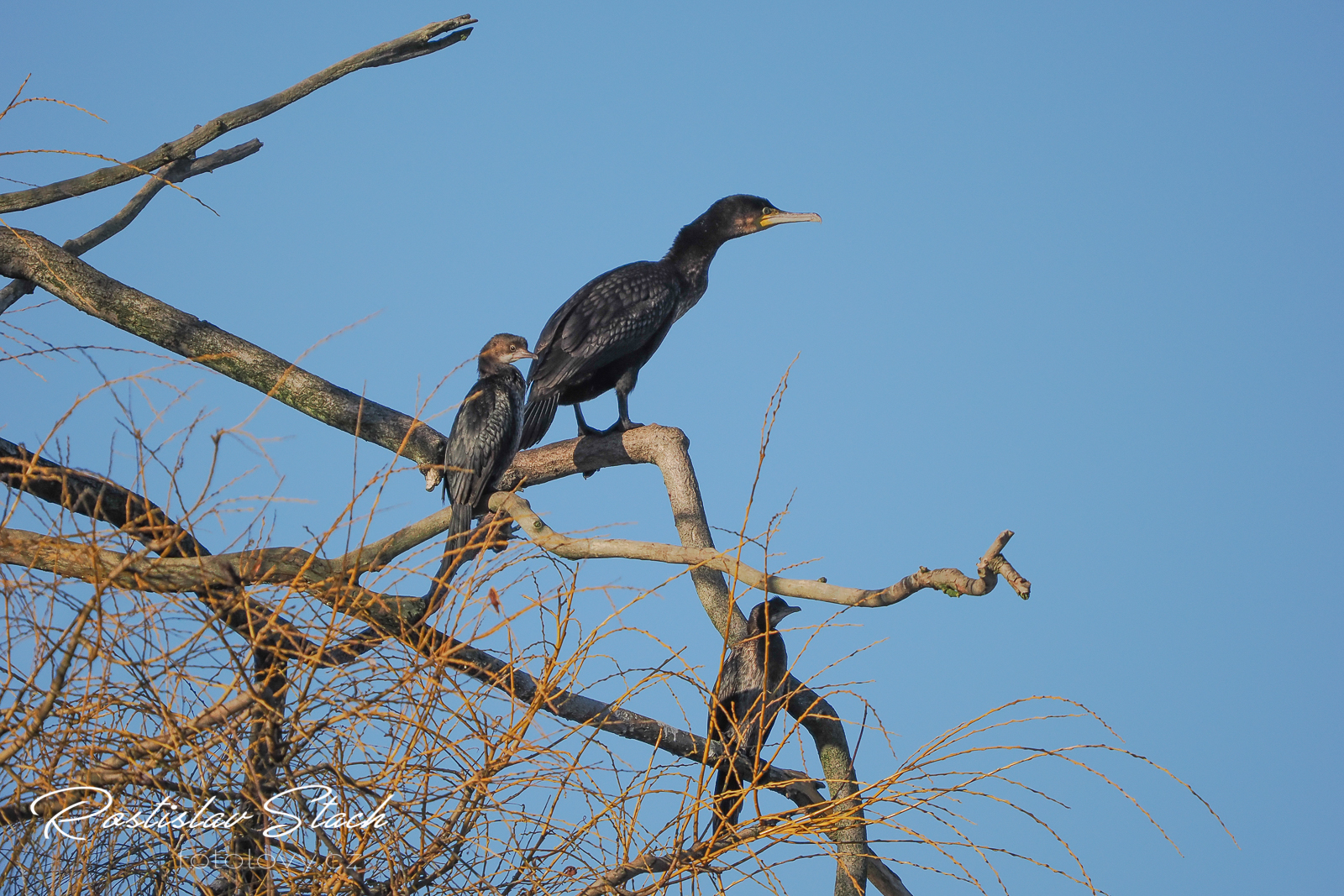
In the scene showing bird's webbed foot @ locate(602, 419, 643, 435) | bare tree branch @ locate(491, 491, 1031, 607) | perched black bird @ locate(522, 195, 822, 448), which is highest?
perched black bird @ locate(522, 195, 822, 448)

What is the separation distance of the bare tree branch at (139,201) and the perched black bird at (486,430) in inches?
53.0

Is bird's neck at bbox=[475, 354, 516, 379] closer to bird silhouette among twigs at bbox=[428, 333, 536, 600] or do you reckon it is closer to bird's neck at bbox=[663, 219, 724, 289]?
bird silhouette among twigs at bbox=[428, 333, 536, 600]

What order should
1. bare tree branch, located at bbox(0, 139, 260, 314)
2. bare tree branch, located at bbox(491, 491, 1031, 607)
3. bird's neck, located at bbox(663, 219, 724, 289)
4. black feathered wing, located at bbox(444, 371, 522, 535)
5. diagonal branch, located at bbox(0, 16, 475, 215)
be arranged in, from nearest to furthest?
1. bare tree branch, located at bbox(491, 491, 1031, 607)
2. black feathered wing, located at bbox(444, 371, 522, 535)
3. diagonal branch, located at bbox(0, 16, 475, 215)
4. bare tree branch, located at bbox(0, 139, 260, 314)
5. bird's neck, located at bbox(663, 219, 724, 289)

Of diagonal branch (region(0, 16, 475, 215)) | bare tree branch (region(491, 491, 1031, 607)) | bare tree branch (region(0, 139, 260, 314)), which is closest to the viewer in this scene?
bare tree branch (region(491, 491, 1031, 607))

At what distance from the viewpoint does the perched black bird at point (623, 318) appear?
4.55m

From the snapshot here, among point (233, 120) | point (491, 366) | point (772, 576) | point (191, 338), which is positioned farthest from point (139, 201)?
point (772, 576)

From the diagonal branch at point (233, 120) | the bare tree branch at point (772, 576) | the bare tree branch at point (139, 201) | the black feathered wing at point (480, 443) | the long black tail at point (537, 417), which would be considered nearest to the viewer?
the bare tree branch at point (772, 576)

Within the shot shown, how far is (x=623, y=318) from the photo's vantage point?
185 inches

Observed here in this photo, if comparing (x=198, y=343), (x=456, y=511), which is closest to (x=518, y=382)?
(x=456, y=511)

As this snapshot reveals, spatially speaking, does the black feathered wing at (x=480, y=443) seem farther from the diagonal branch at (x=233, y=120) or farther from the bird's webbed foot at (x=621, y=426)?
the diagonal branch at (x=233, y=120)

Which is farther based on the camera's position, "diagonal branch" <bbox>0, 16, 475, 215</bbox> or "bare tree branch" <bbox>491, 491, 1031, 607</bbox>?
"diagonal branch" <bbox>0, 16, 475, 215</bbox>

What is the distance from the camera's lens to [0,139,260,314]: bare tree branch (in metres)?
4.62

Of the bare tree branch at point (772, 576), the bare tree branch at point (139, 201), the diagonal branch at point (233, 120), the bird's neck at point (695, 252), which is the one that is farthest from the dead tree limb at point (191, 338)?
the bird's neck at point (695, 252)

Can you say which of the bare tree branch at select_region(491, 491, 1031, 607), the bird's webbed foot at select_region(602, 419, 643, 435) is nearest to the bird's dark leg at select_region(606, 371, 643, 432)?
the bird's webbed foot at select_region(602, 419, 643, 435)
